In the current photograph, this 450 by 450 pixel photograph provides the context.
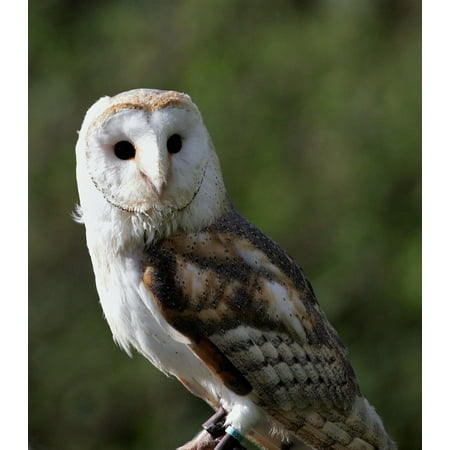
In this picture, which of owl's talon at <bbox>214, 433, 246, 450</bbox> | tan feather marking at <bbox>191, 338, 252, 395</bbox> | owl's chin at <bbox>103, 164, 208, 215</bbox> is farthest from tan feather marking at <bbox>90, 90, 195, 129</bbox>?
owl's talon at <bbox>214, 433, 246, 450</bbox>

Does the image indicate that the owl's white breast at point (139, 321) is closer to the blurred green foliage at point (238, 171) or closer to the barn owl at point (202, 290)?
the barn owl at point (202, 290)

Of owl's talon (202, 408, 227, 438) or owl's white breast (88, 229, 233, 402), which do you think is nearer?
owl's white breast (88, 229, 233, 402)

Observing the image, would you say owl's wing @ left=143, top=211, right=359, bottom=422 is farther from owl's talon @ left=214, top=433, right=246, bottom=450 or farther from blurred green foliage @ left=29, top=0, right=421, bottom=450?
blurred green foliage @ left=29, top=0, right=421, bottom=450

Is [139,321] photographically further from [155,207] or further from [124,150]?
[124,150]

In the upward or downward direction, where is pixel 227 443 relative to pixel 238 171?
downward

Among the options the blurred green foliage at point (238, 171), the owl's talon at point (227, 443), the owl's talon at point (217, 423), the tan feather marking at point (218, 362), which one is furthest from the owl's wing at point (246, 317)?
the blurred green foliage at point (238, 171)

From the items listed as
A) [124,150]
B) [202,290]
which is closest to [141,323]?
[202,290]
